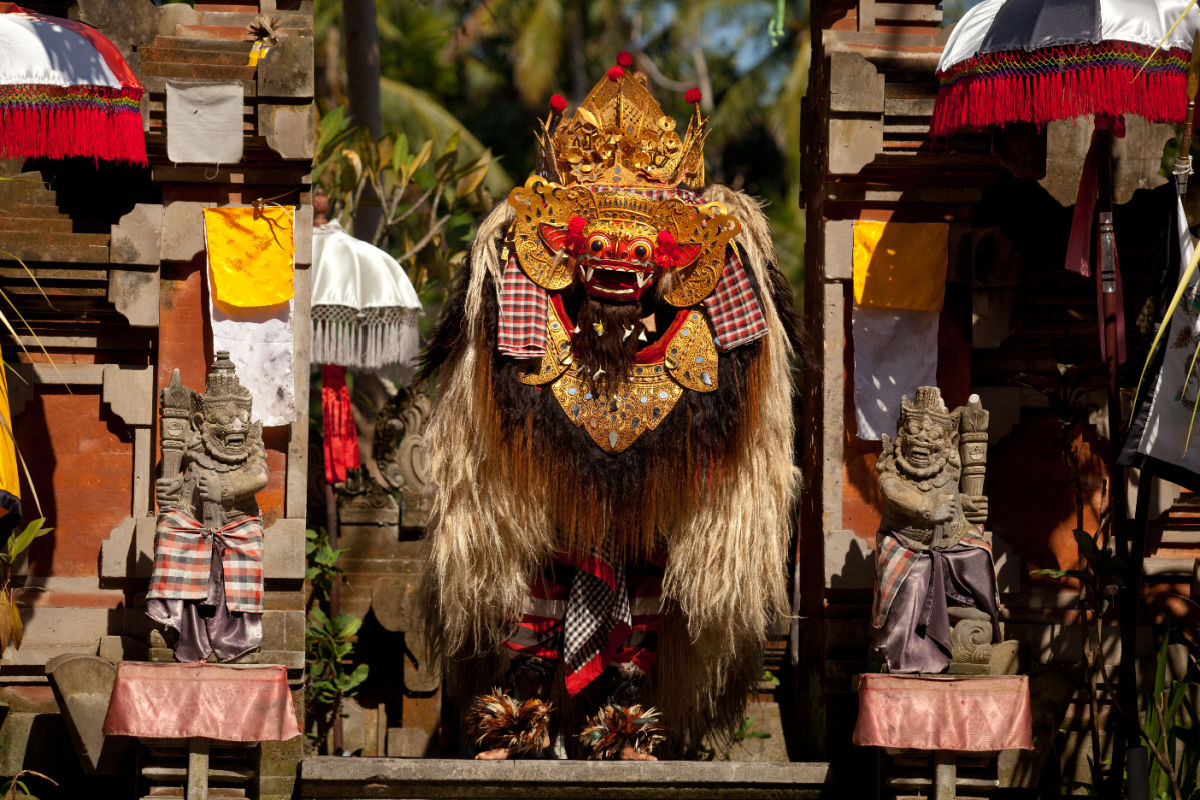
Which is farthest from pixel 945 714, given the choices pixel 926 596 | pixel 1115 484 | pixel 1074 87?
pixel 1074 87

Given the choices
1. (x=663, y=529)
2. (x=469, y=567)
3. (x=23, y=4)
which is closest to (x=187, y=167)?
(x=23, y=4)

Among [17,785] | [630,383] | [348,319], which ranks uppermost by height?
[348,319]

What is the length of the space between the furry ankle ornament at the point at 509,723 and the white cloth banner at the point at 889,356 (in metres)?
2.02

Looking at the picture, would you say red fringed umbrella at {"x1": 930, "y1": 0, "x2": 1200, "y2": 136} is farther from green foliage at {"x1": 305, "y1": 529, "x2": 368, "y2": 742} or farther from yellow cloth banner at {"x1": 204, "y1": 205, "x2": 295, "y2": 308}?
green foliage at {"x1": 305, "y1": 529, "x2": 368, "y2": 742}

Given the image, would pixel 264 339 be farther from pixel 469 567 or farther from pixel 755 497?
pixel 755 497

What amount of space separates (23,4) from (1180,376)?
19.1ft

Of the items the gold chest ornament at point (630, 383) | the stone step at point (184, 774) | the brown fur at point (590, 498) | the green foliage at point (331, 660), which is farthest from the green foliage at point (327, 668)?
the gold chest ornament at point (630, 383)

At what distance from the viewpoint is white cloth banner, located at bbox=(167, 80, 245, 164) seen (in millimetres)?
6977

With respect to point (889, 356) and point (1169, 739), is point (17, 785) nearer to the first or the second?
point (889, 356)

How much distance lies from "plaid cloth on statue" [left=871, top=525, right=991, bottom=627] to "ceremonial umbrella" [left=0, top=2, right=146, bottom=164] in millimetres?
3594

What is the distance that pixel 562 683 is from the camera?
22.6 feet

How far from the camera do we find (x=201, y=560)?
6195 millimetres

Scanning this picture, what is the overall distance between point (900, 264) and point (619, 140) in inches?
58.1

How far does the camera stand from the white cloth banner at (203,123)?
698cm
